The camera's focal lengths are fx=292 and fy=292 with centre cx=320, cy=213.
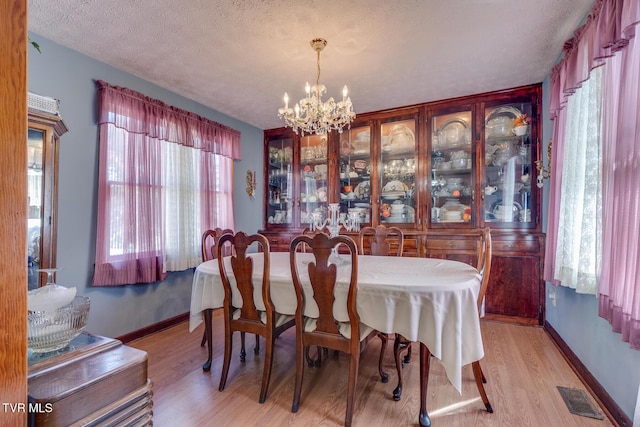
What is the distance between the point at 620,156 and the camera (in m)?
1.51

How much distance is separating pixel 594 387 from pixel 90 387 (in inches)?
106

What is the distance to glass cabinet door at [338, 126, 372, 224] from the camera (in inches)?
160

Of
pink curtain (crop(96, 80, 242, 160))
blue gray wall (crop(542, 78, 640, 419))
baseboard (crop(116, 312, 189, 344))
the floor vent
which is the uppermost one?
pink curtain (crop(96, 80, 242, 160))

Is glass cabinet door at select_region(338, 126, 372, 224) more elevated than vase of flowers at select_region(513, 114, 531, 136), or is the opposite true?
vase of flowers at select_region(513, 114, 531, 136)

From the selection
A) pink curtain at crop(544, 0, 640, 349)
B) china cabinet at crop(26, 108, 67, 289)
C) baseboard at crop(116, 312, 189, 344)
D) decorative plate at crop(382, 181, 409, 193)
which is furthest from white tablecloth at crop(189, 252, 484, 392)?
decorative plate at crop(382, 181, 409, 193)

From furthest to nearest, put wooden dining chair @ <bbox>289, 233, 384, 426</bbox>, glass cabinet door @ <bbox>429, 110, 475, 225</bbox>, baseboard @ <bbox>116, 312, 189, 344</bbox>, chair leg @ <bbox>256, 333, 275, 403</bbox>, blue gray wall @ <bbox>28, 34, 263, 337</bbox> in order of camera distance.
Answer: glass cabinet door @ <bbox>429, 110, 475, 225</bbox> < baseboard @ <bbox>116, 312, 189, 344</bbox> < blue gray wall @ <bbox>28, 34, 263, 337</bbox> < chair leg @ <bbox>256, 333, 275, 403</bbox> < wooden dining chair @ <bbox>289, 233, 384, 426</bbox>

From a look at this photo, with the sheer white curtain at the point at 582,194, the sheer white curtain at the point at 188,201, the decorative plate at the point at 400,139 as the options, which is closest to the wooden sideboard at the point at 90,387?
the sheer white curtain at the point at 582,194

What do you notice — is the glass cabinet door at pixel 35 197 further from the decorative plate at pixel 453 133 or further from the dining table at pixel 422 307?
the decorative plate at pixel 453 133

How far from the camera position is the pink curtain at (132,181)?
259cm

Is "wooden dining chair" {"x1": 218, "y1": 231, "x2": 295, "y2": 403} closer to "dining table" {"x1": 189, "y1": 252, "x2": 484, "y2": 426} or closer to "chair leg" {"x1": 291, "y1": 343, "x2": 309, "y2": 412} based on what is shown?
"dining table" {"x1": 189, "y1": 252, "x2": 484, "y2": 426}

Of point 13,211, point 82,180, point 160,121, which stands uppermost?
Result: point 160,121

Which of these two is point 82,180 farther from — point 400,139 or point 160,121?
point 400,139

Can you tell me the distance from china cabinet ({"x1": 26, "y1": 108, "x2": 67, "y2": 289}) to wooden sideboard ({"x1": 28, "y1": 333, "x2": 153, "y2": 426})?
1613 millimetres

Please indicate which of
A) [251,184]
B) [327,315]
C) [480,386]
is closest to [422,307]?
[327,315]
